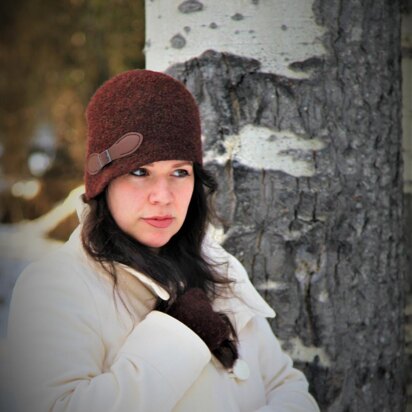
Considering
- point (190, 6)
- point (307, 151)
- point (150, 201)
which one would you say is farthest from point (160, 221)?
point (190, 6)

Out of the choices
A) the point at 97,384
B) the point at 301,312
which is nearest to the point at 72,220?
the point at 301,312

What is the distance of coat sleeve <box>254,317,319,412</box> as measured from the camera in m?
1.85

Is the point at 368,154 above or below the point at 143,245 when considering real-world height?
above

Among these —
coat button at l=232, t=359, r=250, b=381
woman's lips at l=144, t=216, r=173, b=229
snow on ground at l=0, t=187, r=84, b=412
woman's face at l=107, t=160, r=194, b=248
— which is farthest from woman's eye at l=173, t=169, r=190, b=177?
snow on ground at l=0, t=187, r=84, b=412

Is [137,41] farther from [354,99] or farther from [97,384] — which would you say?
[97,384]

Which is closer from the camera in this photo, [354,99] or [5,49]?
[354,99]

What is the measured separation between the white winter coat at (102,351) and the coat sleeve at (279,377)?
0.06 metres

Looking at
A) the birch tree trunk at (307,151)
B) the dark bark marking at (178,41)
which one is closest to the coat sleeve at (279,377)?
the birch tree trunk at (307,151)

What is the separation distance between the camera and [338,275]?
2076 mm

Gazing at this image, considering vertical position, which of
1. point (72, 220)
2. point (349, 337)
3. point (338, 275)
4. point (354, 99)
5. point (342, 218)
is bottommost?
point (72, 220)

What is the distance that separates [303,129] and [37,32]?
12.1 ft

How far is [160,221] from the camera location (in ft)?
5.62

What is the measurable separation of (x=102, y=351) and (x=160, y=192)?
0.43 metres

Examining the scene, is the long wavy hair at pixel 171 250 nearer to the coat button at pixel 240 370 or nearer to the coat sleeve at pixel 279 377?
the coat button at pixel 240 370
